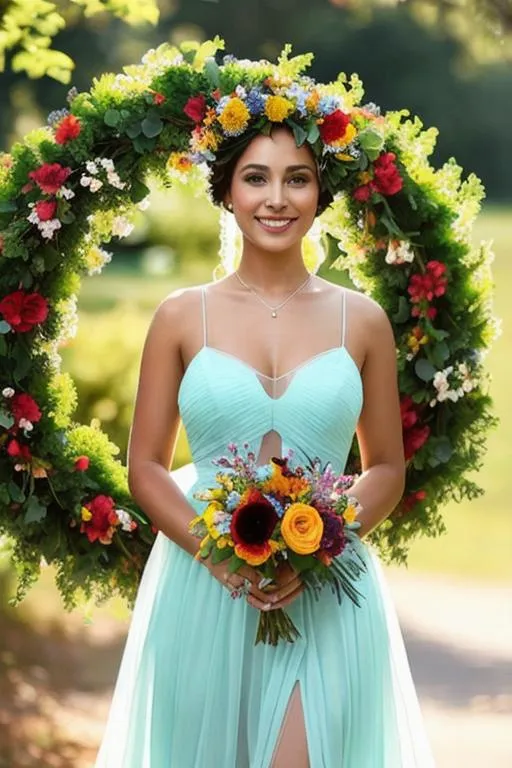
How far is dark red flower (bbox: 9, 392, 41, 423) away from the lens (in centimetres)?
500

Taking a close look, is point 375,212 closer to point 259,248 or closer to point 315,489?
point 259,248


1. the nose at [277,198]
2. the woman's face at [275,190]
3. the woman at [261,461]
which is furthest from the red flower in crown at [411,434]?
the nose at [277,198]

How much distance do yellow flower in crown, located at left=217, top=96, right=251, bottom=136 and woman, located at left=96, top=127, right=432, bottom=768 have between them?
6 cm

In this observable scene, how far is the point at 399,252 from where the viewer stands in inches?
202

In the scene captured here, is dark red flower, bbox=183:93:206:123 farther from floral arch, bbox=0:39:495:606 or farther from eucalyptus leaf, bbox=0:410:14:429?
eucalyptus leaf, bbox=0:410:14:429

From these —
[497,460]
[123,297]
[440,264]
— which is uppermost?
[123,297]

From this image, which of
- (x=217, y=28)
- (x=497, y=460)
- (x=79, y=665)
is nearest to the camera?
(x=79, y=665)

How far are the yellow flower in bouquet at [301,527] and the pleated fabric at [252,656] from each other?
0.46 metres

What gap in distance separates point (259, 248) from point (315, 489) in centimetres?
85

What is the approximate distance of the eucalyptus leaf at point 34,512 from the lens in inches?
198

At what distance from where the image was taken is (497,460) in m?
18.2

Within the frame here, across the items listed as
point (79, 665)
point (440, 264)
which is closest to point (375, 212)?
point (440, 264)

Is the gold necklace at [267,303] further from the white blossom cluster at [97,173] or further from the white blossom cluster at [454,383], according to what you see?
the white blossom cluster at [454,383]

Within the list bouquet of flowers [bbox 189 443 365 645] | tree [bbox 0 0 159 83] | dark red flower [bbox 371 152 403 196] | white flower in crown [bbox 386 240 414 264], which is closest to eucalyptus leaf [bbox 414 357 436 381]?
white flower in crown [bbox 386 240 414 264]
